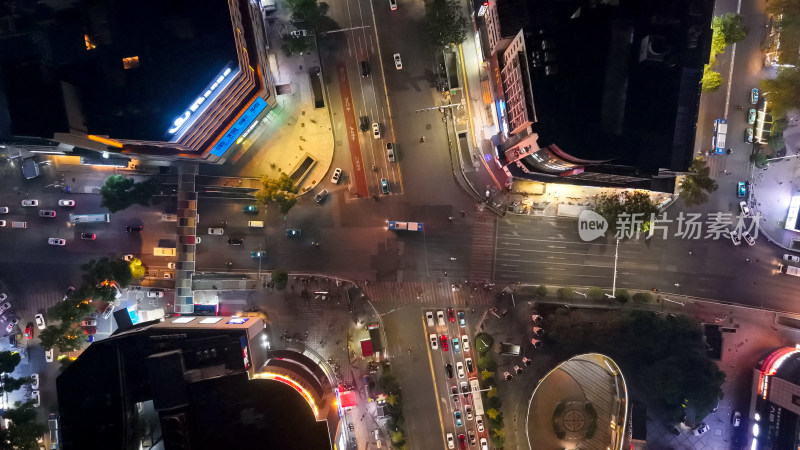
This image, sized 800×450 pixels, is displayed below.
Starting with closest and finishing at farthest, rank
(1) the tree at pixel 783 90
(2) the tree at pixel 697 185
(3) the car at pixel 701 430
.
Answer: (1) the tree at pixel 783 90
(2) the tree at pixel 697 185
(3) the car at pixel 701 430

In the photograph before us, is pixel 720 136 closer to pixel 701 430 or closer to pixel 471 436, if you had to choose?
pixel 701 430

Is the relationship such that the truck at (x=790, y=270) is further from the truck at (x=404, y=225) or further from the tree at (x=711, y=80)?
the truck at (x=404, y=225)

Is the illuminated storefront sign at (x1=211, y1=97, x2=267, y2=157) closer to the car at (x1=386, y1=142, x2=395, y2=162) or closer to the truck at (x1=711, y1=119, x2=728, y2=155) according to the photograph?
the car at (x1=386, y1=142, x2=395, y2=162)

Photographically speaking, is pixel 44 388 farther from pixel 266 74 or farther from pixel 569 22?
pixel 569 22

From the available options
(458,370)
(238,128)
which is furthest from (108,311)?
(458,370)

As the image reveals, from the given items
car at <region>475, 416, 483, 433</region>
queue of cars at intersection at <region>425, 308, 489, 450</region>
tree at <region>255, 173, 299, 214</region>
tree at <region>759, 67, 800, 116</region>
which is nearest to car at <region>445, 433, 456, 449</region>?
queue of cars at intersection at <region>425, 308, 489, 450</region>

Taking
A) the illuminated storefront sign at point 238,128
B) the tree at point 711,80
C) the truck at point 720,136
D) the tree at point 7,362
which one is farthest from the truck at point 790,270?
the tree at point 7,362

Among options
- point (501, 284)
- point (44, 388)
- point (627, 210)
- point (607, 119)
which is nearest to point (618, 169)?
point (607, 119)
